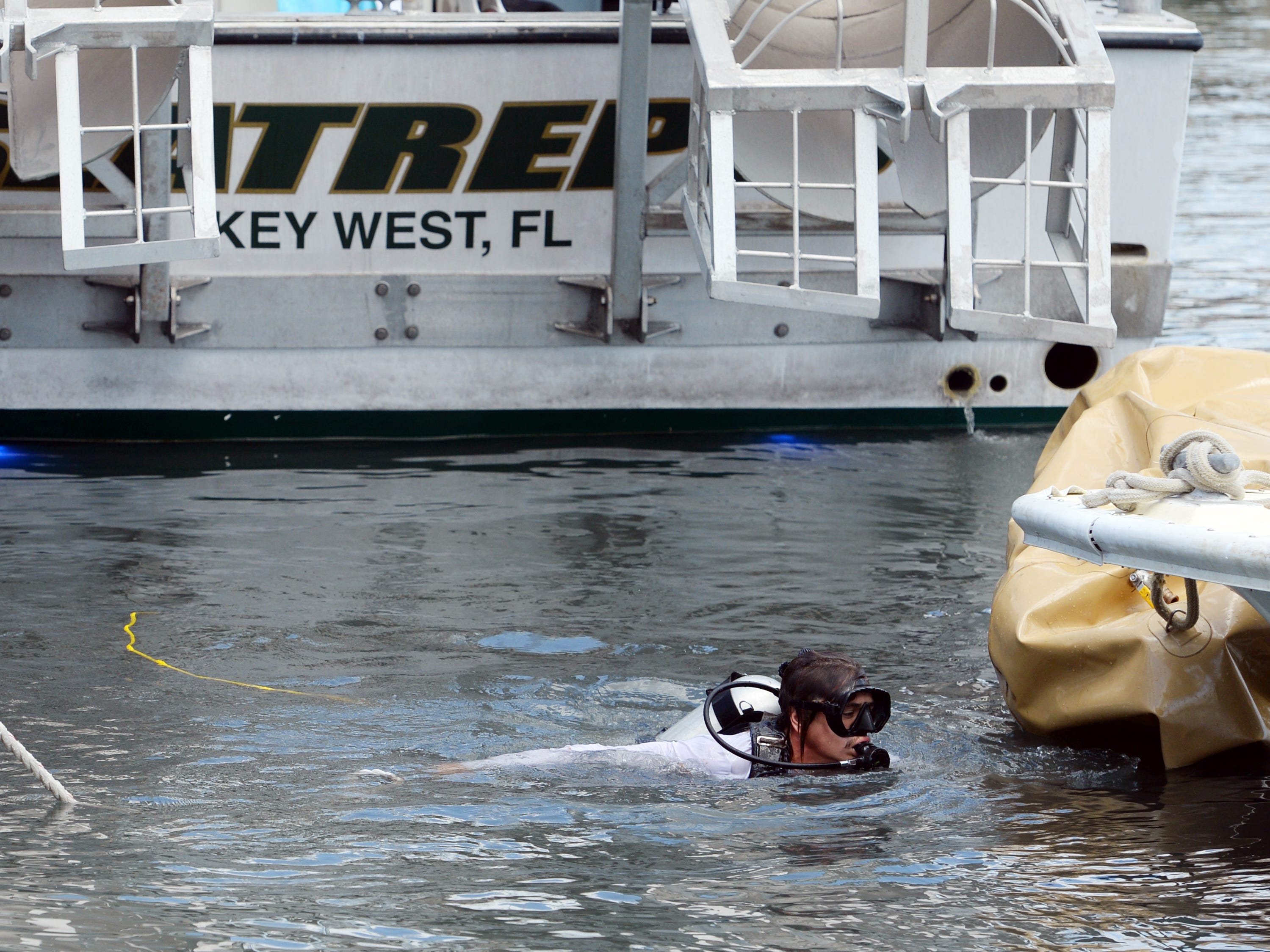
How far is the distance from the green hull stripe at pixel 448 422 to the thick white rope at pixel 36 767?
4832mm

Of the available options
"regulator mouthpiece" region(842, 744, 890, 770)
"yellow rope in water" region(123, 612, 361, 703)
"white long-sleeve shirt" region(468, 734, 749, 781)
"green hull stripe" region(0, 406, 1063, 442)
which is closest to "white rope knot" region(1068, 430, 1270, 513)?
"regulator mouthpiece" region(842, 744, 890, 770)

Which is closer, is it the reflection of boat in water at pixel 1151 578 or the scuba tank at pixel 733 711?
the reflection of boat in water at pixel 1151 578

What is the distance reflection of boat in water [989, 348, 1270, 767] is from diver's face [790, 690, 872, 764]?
2.13 feet

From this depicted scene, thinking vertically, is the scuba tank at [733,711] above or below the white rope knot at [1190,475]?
below

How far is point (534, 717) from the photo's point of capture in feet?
18.2

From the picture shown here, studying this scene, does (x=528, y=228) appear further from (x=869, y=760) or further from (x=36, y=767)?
(x=36, y=767)

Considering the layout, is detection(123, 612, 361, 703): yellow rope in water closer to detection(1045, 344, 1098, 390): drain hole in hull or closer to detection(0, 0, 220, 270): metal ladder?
detection(0, 0, 220, 270): metal ladder

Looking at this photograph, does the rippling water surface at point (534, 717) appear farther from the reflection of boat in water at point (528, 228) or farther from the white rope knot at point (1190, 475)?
the white rope knot at point (1190, 475)

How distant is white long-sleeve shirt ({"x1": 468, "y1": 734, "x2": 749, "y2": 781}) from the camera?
15.9 feet

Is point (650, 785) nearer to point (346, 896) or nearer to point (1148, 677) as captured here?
point (346, 896)

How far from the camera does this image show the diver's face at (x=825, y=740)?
15.8ft

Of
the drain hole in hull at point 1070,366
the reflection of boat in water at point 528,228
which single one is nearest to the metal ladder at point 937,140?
the reflection of boat in water at point 528,228

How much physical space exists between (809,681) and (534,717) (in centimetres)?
112

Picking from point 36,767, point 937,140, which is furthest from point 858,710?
A: point 937,140
